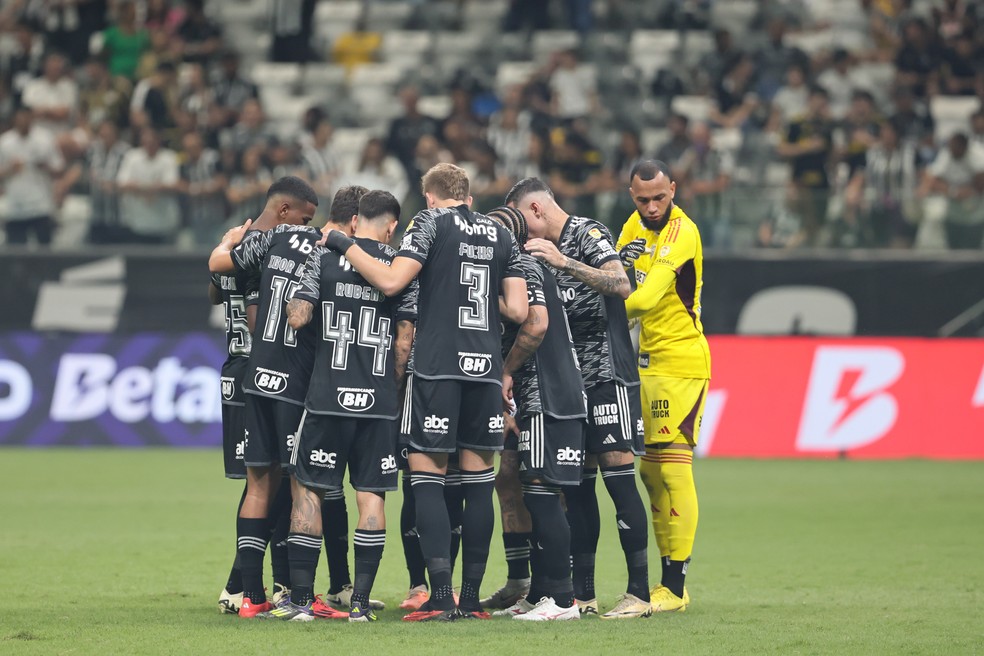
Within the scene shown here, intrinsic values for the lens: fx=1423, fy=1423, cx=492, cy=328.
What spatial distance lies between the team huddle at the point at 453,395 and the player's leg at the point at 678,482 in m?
0.01

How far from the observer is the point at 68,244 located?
18.0 m

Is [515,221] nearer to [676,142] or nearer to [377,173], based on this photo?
[377,173]

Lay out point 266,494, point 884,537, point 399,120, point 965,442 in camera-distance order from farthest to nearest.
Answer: point 399,120, point 965,442, point 884,537, point 266,494

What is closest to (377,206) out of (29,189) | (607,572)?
A: (607,572)

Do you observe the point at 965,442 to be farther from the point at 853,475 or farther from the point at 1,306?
the point at 1,306

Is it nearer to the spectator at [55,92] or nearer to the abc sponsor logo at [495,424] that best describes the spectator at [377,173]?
the spectator at [55,92]

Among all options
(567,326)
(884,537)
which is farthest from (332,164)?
(567,326)

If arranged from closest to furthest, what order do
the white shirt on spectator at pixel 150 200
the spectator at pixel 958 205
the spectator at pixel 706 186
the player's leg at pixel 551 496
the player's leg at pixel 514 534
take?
the player's leg at pixel 551 496, the player's leg at pixel 514 534, the spectator at pixel 706 186, the spectator at pixel 958 205, the white shirt on spectator at pixel 150 200

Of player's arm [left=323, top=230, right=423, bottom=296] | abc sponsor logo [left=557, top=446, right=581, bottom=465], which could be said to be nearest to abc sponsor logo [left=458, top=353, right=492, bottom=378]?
player's arm [left=323, top=230, right=423, bottom=296]

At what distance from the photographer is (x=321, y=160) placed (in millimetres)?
18438

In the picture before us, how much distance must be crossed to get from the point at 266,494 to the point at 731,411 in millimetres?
9977

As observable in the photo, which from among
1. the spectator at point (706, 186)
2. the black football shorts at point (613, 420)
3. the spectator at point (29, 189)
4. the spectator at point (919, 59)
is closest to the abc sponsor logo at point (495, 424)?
the black football shorts at point (613, 420)

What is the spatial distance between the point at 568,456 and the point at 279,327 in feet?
5.73

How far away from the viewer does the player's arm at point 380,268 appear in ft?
24.7
